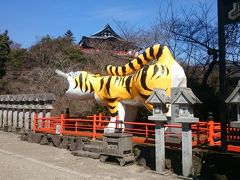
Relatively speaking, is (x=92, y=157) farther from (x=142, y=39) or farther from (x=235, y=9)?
(x=142, y=39)

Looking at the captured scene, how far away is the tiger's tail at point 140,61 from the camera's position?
1188 cm

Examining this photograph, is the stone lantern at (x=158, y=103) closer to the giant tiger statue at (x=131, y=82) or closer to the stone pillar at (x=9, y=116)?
the giant tiger statue at (x=131, y=82)

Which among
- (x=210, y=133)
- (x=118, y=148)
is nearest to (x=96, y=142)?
(x=118, y=148)

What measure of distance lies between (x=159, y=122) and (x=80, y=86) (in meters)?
6.09

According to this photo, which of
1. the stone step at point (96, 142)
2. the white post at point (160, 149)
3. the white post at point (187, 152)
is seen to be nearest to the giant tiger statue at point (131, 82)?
the stone step at point (96, 142)

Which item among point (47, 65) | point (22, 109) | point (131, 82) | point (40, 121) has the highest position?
point (47, 65)

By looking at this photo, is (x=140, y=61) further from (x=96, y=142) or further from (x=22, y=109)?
(x=22, y=109)

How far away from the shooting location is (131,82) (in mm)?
12156

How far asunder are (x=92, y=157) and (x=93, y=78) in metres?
4.14

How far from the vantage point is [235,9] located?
297 inches

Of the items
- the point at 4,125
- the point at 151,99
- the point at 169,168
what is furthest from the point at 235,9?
the point at 4,125

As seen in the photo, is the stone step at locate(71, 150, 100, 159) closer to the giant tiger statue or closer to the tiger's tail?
the giant tiger statue

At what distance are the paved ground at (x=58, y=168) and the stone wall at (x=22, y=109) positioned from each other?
483cm

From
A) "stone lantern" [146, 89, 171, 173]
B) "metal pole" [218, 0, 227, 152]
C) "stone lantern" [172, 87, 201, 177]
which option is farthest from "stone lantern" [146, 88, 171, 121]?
"metal pole" [218, 0, 227, 152]
